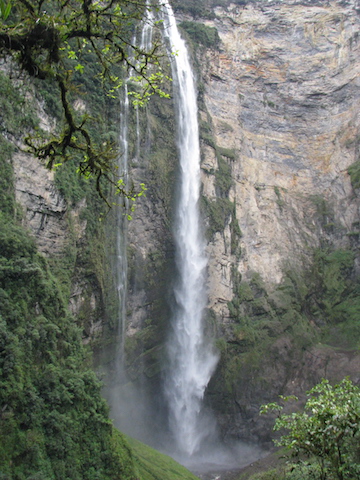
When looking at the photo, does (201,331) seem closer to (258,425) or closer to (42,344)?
(258,425)

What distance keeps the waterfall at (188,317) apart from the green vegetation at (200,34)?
17.9ft

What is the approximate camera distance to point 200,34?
87.7ft

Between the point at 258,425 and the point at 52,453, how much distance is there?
12.1 metres

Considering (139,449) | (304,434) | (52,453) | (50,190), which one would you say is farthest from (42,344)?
(304,434)

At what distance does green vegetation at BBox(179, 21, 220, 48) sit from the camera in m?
26.5

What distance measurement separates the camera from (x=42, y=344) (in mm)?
11297

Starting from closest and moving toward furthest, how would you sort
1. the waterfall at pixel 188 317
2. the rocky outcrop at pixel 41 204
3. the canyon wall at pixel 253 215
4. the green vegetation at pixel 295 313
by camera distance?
the rocky outcrop at pixel 41 204, the canyon wall at pixel 253 215, the waterfall at pixel 188 317, the green vegetation at pixel 295 313

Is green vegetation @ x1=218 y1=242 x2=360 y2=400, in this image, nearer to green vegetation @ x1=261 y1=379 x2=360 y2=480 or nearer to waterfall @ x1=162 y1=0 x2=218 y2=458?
waterfall @ x1=162 y1=0 x2=218 y2=458

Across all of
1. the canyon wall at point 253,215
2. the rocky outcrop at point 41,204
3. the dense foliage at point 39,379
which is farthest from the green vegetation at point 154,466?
the rocky outcrop at point 41,204

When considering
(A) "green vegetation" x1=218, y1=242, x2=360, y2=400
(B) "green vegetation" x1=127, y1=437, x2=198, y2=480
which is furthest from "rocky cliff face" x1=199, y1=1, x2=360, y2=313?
(B) "green vegetation" x1=127, y1=437, x2=198, y2=480

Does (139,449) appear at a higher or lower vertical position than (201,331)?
lower

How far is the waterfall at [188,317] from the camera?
1981 centimetres

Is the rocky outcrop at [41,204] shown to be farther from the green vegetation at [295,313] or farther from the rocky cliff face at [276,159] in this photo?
the green vegetation at [295,313]

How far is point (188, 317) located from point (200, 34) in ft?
59.8
